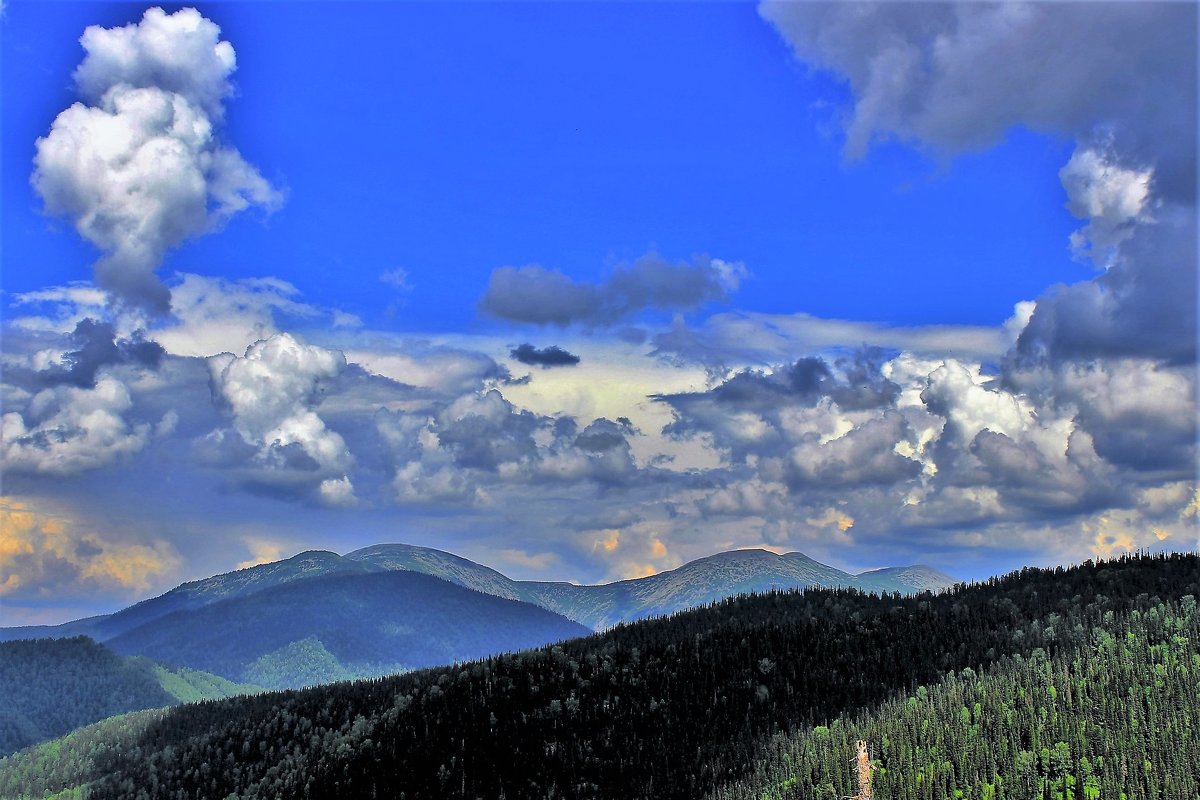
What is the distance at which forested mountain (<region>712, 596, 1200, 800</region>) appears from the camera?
132 metres

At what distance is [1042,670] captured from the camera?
16750 centimetres

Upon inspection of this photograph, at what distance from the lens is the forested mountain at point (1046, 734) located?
13238 cm

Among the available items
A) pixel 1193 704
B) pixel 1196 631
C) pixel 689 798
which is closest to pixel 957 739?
pixel 1193 704

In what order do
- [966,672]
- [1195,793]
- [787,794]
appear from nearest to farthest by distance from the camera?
[1195,793] < [787,794] < [966,672]

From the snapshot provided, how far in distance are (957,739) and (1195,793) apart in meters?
34.5

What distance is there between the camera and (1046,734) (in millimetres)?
144375

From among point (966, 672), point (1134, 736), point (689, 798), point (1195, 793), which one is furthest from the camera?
point (689, 798)

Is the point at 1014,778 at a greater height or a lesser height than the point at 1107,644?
lesser

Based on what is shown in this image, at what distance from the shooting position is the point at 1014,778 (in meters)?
137

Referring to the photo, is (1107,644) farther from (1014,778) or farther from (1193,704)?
Result: (1014,778)

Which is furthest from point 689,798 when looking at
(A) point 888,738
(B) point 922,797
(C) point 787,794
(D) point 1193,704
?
(D) point 1193,704

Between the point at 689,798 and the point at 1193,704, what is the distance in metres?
94.5

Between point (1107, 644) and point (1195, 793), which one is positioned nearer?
point (1195, 793)

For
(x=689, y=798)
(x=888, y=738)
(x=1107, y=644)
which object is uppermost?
(x=1107, y=644)
